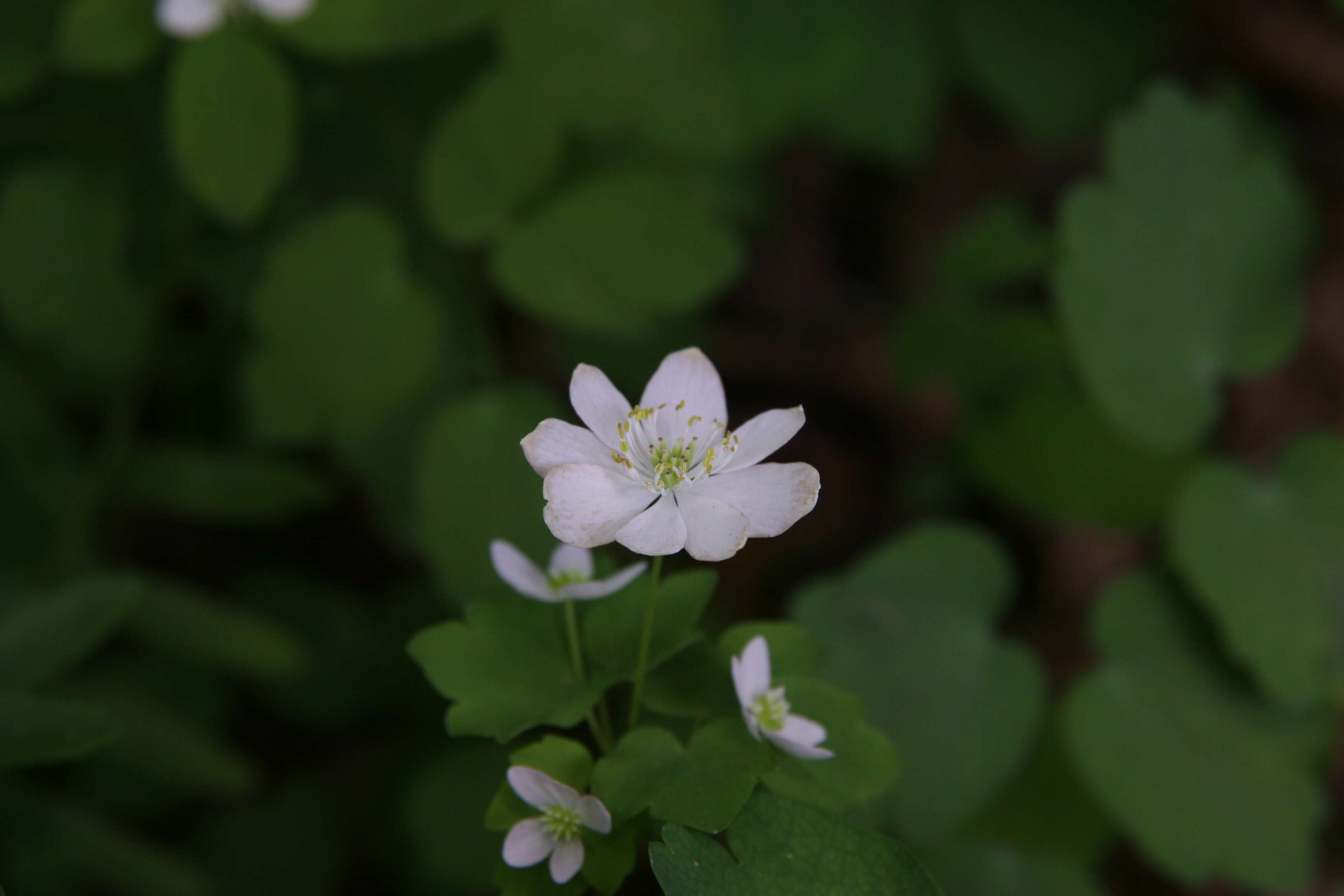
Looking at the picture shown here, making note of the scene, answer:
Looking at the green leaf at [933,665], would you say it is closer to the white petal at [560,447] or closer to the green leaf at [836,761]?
the green leaf at [836,761]

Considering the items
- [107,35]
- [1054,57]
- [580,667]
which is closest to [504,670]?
[580,667]

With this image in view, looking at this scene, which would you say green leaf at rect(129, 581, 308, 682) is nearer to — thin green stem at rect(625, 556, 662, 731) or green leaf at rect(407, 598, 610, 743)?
green leaf at rect(407, 598, 610, 743)

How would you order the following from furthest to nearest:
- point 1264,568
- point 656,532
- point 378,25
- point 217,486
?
point 217,486
point 1264,568
point 378,25
point 656,532

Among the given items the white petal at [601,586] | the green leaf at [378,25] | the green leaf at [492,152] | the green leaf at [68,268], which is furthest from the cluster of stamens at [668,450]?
the green leaf at [68,268]

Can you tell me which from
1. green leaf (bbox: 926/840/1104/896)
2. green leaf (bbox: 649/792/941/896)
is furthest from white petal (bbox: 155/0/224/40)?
green leaf (bbox: 926/840/1104/896)

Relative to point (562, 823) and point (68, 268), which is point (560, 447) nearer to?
point (562, 823)

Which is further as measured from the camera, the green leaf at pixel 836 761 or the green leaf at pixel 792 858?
the green leaf at pixel 836 761
